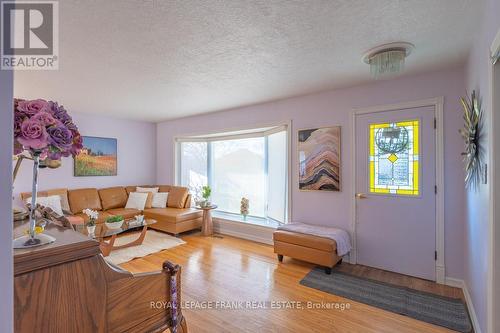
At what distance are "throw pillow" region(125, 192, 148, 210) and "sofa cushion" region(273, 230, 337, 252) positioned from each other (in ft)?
10.4

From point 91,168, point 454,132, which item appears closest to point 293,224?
point 454,132

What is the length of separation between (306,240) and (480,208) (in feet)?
5.76

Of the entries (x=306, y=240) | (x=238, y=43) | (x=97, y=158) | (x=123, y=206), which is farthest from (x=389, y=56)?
(x=97, y=158)

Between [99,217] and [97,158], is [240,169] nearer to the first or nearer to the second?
[99,217]

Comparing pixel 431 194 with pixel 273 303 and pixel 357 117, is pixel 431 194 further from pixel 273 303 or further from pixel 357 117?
pixel 273 303

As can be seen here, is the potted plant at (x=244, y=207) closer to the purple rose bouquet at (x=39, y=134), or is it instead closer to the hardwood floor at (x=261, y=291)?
the hardwood floor at (x=261, y=291)

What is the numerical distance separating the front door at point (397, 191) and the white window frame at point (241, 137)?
1038 mm

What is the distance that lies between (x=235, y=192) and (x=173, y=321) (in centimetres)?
406

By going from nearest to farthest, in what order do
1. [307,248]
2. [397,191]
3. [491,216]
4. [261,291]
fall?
[491,216] < [261,291] < [397,191] < [307,248]

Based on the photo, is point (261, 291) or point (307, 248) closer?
point (261, 291)

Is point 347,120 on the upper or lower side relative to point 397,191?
upper

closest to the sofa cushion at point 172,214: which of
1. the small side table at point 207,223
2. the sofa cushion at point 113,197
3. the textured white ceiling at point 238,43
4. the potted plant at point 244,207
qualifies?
the small side table at point 207,223

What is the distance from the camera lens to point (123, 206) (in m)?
5.27

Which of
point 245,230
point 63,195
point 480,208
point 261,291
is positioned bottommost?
point 261,291
